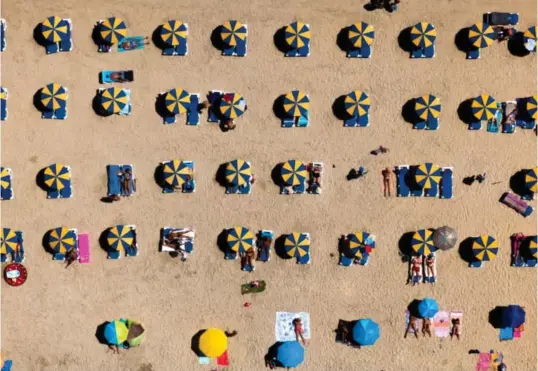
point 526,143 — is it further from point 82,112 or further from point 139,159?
point 82,112

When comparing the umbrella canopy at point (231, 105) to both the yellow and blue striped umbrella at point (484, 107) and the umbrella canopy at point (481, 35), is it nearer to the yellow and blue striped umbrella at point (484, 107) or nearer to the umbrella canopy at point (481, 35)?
the yellow and blue striped umbrella at point (484, 107)

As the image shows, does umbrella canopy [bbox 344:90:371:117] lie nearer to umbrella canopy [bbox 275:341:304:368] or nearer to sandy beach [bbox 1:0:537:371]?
sandy beach [bbox 1:0:537:371]

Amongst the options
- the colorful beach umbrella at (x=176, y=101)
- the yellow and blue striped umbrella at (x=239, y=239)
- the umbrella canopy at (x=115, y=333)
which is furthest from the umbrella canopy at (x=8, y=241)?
the yellow and blue striped umbrella at (x=239, y=239)

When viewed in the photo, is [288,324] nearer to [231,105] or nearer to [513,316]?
[513,316]

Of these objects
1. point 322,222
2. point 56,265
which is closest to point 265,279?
point 322,222

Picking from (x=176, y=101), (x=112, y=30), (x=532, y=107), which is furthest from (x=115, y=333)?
(x=532, y=107)

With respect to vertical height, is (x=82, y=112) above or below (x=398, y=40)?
below
